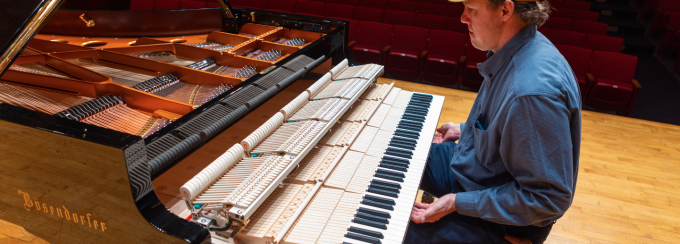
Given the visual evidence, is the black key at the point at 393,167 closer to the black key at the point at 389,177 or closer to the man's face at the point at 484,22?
the black key at the point at 389,177

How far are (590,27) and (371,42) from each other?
153 inches

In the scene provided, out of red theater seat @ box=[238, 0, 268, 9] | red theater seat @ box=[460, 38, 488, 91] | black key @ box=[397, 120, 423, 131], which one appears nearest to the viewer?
black key @ box=[397, 120, 423, 131]

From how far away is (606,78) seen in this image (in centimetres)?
513

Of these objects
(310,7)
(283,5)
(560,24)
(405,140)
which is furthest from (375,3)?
(405,140)

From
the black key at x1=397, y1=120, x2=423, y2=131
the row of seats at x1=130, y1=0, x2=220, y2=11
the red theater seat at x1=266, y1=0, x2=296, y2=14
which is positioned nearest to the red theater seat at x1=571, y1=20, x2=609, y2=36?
the red theater seat at x1=266, y1=0, x2=296, y2=14

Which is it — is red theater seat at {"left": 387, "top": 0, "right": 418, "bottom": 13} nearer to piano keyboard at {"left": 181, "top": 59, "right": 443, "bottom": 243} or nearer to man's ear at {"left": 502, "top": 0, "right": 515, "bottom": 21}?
piano keyboard at {"left": 181, "top": 59, "right": 443, "bottom": 243}

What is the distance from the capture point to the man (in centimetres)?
139

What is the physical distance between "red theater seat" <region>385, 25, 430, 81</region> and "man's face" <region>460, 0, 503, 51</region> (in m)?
3.88

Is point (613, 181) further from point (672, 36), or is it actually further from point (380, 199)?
point (672, 36)

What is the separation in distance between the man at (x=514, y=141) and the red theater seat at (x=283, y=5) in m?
5.58

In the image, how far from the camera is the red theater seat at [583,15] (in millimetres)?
7152

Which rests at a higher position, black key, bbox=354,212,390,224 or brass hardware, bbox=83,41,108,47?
brass hardware, bbox=83,41,108,47

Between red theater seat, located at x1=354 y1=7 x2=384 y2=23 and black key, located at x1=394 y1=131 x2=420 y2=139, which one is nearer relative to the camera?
black key, located at x1=394 y1=131 x2=420 y2=139

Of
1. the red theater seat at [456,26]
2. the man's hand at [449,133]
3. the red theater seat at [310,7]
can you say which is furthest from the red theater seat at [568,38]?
Result: the man's hand at [449,133]
